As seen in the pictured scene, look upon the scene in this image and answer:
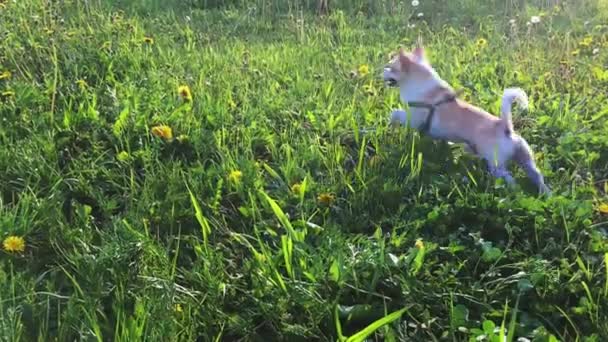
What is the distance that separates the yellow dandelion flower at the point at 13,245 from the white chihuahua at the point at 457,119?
1.41 m

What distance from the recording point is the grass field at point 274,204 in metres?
1.55

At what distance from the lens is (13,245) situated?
1.70 metres

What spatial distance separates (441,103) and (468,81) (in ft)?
3.18

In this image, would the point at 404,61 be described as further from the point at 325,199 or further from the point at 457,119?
the point at 325,199

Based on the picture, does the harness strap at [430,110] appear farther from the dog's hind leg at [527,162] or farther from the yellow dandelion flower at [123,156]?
the yellow dandelion flower at [123,156]

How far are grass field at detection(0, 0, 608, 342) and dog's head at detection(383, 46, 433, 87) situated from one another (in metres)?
0.18

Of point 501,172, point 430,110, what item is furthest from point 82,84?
point 501,172

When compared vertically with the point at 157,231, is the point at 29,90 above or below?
above

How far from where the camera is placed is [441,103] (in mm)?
2402

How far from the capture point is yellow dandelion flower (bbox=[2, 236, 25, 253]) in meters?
1.70

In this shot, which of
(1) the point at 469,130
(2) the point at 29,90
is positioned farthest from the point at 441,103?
(2) the point at 29,90

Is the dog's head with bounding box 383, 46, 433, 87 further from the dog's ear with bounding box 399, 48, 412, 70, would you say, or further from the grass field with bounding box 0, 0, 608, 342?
the grass field with bounding box 0, 0, 608, 342

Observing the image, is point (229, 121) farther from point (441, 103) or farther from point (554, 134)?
point (554, 134)

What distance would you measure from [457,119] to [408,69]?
1.15 feet
